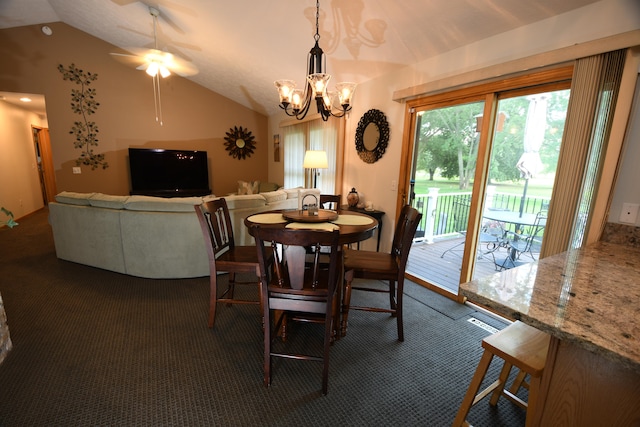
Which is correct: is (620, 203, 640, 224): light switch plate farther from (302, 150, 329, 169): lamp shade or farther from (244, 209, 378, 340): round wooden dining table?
(302, 150, 329, 169): lamp shade

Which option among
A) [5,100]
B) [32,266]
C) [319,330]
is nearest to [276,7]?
[319,330]

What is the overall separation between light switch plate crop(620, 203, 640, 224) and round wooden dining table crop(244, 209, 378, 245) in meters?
1.37

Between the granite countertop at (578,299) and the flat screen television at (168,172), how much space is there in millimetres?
5886

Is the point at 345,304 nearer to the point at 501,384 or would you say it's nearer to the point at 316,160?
the point at 501,384

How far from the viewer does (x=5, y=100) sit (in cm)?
509

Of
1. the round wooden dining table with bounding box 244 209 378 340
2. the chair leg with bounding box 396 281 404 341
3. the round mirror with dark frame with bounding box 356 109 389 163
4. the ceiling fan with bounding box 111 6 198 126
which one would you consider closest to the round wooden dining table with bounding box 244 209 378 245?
the round wooden dining table with bounding box 244 209 378 340

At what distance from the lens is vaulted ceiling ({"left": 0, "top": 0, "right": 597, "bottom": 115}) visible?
211 centimetres

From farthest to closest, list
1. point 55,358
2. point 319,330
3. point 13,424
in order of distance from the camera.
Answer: point 319,330
point 55,358
point 13,424

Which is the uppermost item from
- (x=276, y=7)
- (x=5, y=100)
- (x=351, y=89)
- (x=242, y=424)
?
(x=276, y=7)

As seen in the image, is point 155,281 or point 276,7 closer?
point 276,7

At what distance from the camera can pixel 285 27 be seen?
2947 mm

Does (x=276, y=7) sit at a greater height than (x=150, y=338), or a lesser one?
greater

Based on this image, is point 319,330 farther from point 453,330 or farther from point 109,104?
point 109,104

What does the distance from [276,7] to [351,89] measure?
50.0 inches
